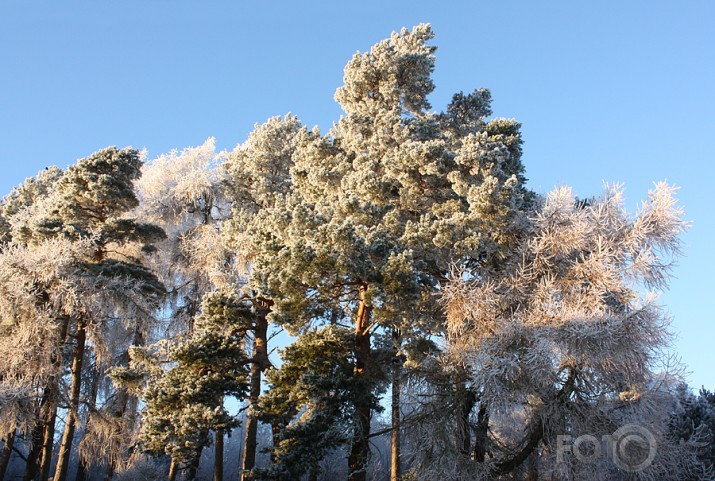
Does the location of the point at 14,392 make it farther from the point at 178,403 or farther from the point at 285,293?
the point at 285,293

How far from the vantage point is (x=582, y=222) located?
54.8 feet

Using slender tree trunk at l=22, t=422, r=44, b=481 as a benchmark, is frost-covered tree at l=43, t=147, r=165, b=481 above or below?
above

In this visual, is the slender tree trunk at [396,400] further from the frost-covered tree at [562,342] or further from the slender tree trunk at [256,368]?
the slender tree trunk at [256,368]

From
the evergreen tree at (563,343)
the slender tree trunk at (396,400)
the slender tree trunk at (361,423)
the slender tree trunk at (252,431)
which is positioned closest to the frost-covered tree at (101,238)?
the slender tree trunk at (252,431)

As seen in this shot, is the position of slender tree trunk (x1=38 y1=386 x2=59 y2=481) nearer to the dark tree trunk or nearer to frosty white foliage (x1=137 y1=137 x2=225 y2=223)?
frosty white foliage (x1=137 y1=137 x2=225 y2=223)

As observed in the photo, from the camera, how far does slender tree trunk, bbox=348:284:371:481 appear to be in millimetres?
16047

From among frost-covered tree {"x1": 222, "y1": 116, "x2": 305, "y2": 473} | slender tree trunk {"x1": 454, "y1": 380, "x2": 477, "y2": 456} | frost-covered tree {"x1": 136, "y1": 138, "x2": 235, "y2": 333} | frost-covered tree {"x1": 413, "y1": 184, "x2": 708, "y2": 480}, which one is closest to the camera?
frost-covered tree {"x1": 413, "y1": 184, "x2": 708, "y2": 480}

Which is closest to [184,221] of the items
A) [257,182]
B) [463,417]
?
[257,182]

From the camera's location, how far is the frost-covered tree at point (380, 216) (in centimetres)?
1549

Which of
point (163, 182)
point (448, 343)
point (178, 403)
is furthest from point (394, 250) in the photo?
point (163, 182)

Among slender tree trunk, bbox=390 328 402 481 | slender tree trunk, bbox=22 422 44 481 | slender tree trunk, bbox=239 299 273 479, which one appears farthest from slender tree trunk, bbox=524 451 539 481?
slender tree trunk, bbox=22 422 44 481

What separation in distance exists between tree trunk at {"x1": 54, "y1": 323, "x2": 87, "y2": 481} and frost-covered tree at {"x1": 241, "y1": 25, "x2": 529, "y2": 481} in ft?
22.8

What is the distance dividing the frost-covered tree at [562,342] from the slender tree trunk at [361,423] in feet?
5.20

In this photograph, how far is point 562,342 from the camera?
48.9ft
